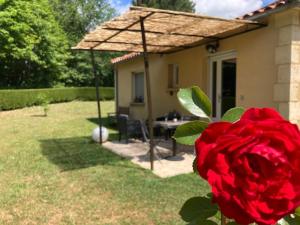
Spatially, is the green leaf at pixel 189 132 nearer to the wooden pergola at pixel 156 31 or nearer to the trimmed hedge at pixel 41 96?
the wooden pergola at pixel 156 31

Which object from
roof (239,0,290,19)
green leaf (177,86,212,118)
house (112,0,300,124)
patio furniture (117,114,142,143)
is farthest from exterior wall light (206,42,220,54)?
green leaf (177,86,212,118)

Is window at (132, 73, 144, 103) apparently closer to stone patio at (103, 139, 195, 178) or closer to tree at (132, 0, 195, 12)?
stone patio at (103, 139, 195, 178)

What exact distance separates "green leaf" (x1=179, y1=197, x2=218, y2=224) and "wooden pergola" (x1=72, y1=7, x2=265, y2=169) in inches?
197

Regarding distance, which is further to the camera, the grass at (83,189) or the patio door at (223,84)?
the patio door at (223,84)

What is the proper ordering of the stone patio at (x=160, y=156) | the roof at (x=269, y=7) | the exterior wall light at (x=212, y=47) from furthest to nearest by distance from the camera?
1. the exterior wall light at (x=212, y=47)
2. the stone patio at (x=160, y=156)
3. the roof at (x=269, y=7)

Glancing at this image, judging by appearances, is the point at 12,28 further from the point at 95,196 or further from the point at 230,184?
the point at 230,184

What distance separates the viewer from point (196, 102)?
939 millimetres

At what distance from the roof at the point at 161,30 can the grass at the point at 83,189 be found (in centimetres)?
289

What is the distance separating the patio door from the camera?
9.72 metres

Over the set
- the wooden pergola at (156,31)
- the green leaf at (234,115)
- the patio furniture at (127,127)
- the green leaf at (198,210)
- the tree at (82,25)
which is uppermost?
the tree at (82,25)

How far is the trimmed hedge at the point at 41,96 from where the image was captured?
2242 centimetres

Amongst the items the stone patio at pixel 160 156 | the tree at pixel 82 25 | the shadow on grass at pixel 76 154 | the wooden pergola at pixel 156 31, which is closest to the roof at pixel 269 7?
the wooden pergola at pixel 156 31

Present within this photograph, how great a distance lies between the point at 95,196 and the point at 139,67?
935cm

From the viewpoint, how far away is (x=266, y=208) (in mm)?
604
